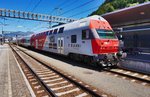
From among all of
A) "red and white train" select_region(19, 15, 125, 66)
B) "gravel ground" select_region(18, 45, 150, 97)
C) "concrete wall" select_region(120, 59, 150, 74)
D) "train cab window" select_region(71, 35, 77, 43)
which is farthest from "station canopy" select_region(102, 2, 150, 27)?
"gravel ground" select_region(18, 45, 150, 97)

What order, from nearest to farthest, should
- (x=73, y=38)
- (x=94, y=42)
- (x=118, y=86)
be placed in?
(x=118, y=86), (x=94, y=42), (x=73, y=38)

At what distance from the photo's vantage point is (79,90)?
8039 millimetres

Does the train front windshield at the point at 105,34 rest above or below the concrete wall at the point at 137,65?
above

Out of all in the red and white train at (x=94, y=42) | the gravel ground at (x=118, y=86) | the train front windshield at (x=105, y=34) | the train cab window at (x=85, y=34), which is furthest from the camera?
the train cab window at (x=85, y=34)

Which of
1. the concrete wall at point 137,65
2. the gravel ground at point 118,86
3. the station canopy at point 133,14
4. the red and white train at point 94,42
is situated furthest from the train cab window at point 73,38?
the gravel ground at point 118,86

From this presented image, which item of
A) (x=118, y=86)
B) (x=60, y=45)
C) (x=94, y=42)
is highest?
(x=94, y=42)

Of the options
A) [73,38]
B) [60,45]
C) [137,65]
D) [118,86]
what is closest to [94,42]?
[73,38]

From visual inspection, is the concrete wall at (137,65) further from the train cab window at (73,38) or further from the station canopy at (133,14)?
the station canopy at (133,14)

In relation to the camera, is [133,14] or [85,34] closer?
[85,34]

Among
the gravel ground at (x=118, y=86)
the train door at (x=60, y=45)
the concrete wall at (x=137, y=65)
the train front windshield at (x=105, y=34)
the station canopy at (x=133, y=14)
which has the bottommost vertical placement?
the gravel ground at (x=118, y=86)

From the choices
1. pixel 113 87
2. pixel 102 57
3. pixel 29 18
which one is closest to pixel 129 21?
pixel 102 57

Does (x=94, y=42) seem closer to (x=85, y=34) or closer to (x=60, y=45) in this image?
(x=85, y=34)

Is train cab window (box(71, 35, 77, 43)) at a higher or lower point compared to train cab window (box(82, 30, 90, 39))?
lower

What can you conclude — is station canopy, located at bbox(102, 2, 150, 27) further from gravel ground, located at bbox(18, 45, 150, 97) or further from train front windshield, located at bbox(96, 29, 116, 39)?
gravel ground, located at bbox(18, 45, 150, 97)
